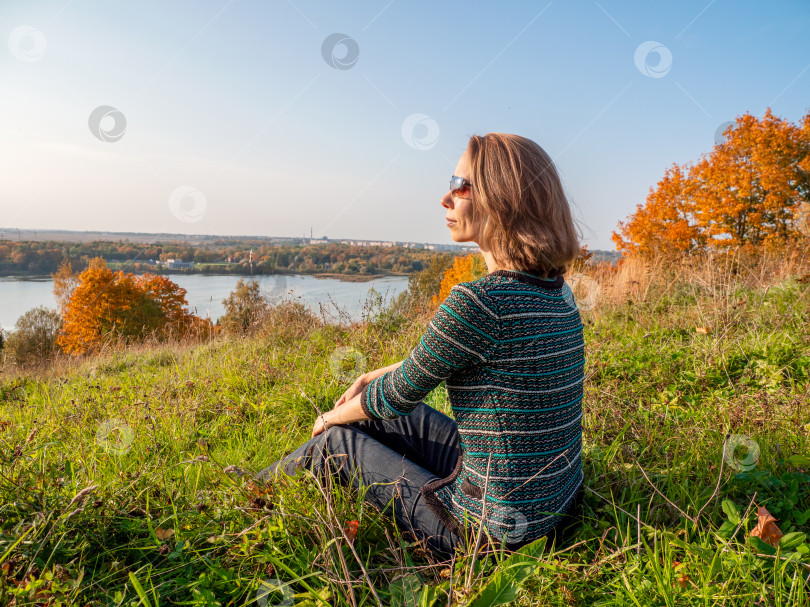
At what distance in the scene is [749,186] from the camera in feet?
58.8

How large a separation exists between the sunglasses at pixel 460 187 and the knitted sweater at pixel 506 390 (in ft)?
1.21

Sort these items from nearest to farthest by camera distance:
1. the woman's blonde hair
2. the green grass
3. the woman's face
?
1. the green grass
2. the woman's blonde hair
3. the woman's face

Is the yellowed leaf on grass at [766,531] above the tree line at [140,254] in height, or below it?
below

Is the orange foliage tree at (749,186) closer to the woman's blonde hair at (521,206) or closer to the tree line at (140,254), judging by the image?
the tree line at (140,254)

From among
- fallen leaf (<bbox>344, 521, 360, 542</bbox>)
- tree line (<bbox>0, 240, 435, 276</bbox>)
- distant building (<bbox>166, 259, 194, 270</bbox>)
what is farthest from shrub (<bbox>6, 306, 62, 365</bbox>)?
fallen leaf (<bbox>344, 521, 360, 542</bbox>)

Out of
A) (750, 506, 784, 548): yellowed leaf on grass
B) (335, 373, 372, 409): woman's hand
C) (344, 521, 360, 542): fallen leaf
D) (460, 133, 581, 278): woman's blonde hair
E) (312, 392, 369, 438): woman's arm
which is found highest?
(460, 133, 581, 278): woman's blonde hair

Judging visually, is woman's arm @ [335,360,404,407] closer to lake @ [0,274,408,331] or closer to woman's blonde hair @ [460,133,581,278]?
woman's blonde hair @ [460,133,581,278]

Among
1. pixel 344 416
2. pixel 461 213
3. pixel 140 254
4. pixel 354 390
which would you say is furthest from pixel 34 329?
pixel 461 213

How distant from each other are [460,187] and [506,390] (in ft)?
2.38

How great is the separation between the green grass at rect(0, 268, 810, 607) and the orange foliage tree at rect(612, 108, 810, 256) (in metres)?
Result: 15.8

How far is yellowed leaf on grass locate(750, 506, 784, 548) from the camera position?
1319mm

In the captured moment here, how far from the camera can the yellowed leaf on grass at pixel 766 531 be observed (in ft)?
4.33

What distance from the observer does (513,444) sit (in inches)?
51.4

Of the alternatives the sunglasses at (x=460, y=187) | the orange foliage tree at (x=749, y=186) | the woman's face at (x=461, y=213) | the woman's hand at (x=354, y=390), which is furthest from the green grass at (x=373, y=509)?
the orange foliage tree at (x=749, y=186)
